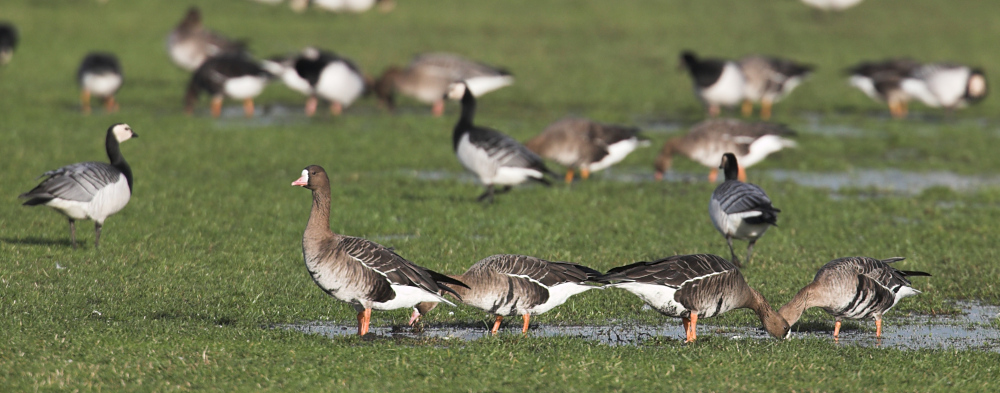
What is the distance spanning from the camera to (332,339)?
10.0 meters

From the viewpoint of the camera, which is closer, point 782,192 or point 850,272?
point 850,272

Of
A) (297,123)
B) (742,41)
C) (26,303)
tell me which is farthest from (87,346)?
(742,41)

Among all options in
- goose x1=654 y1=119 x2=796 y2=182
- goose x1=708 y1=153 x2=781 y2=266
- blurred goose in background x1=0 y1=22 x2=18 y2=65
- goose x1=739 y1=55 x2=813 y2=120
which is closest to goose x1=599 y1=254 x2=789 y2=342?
goose x1=708 y1=153 x2=781 y2=266

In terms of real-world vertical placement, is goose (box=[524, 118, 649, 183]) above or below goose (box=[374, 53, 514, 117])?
below

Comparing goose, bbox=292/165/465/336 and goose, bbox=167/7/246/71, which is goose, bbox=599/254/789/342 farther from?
goose, bbox=167/7/246/71

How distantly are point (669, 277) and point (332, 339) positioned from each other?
349 centimetres

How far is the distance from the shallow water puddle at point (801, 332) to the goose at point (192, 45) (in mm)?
24872

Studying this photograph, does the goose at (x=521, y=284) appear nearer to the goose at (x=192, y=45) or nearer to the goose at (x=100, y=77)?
the goose at (x=100, y=77)

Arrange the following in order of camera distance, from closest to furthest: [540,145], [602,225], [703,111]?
[602,225] < [540,145] < [703,111]

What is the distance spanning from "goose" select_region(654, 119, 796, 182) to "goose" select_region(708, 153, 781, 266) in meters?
6.88

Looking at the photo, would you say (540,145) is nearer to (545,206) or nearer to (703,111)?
(545,206)

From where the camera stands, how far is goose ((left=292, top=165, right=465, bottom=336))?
9.98 meters

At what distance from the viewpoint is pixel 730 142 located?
20656 millimetres

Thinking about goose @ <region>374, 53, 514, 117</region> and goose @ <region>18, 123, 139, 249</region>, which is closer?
goose @ <region>18, 123, 139, 249</region>
